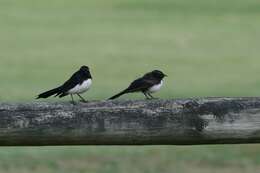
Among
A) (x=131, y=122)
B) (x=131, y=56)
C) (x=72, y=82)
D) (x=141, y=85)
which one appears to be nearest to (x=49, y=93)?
(x=72, y=82)

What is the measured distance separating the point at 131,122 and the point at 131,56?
2105 cm

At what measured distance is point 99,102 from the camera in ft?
10.4

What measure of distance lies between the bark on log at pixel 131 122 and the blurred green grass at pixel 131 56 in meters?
5.20

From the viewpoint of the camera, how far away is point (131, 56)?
24.2 m

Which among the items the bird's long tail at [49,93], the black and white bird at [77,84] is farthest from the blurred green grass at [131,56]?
the bird's long tail at [49,93]

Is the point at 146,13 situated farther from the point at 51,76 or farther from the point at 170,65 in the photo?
the point at 51,76

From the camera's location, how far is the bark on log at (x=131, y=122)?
3111mm

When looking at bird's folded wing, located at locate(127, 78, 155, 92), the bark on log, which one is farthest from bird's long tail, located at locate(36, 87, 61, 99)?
bird's folded wing, located at locate(127, 78, 155, 92)

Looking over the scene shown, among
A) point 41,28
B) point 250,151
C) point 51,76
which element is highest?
point 41,28

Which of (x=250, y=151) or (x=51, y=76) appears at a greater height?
(x=51, y=76)

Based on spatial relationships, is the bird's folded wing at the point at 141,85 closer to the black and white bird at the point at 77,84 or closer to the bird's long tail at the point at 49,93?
the black and white bird at the point at 77,84

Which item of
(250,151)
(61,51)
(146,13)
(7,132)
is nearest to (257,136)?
(7,132)

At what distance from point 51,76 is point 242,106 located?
16458 mm

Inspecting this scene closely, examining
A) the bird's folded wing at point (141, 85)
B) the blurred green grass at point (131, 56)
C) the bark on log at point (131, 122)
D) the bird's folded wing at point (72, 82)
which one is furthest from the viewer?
the blurred green grass at point (131, 56)
